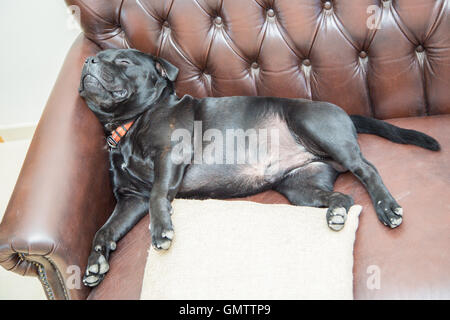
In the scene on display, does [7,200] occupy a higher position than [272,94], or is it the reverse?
[272,94]

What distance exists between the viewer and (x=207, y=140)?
1.61 meters

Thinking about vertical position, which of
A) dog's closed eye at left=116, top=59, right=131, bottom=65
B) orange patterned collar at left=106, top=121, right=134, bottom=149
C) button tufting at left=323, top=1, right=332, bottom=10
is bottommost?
orange patterned collar at left=106, top=121, right=134, bottom=149

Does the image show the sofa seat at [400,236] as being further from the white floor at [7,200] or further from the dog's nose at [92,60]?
the white floor at [7,200]

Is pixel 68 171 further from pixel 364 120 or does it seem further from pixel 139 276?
pixel 364 120

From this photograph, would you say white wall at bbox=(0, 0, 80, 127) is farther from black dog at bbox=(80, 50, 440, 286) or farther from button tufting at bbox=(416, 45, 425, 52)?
button tufting at bbox=(416, 45, 425, 52)

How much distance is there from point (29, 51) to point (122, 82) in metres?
1.05

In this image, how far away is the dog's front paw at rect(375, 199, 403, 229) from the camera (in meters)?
1.24

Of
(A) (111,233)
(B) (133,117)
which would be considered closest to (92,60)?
(B) (133,117)

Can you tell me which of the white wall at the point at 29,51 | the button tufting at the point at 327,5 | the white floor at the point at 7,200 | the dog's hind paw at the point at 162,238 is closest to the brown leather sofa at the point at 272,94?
the button tufting at the point at 327,5

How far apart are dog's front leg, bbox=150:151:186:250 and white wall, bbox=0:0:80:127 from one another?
1207 millimetres

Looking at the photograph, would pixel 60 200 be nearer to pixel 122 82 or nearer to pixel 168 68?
pixel 122 82

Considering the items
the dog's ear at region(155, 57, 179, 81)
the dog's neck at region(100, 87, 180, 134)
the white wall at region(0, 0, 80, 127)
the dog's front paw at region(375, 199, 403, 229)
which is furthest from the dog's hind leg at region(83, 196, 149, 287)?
the white wall at region(0, 0, 80, 127)
